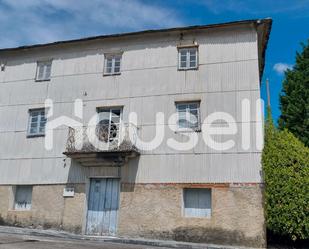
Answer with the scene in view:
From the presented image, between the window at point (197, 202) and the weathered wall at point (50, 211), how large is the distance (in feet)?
13.8

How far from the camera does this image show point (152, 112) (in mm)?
14945

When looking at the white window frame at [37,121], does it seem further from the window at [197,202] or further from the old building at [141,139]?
the window at [197,202]

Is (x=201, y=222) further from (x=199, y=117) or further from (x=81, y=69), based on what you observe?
(x=81, y=69)

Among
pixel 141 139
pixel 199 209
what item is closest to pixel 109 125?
pixel 141 139

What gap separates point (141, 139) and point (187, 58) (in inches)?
156

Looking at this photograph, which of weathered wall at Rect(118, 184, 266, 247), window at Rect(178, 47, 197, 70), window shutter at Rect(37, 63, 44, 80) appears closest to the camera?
weathered wall at Rect(118, 184, 266, 247)

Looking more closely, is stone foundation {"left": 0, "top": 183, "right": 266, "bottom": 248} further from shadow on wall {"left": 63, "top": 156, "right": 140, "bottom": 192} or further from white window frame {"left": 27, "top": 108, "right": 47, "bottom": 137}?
white window frame {"left": 27, "top": 108, "right": 47, "bottom": 137}

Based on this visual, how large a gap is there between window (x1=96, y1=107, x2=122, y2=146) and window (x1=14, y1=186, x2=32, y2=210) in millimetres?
4083

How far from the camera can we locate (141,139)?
48.2 ft

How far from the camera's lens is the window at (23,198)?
1562cm

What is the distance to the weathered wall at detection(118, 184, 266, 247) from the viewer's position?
1275 cm

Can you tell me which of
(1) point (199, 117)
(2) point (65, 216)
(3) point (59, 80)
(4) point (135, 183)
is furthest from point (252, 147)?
(3) point (59, 80)

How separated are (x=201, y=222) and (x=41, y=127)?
8.18 m

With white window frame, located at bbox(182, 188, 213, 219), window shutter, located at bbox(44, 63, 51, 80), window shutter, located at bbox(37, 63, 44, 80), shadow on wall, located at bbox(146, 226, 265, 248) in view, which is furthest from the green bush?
window shutter, located at bbox(37, 63, 44, 80)
